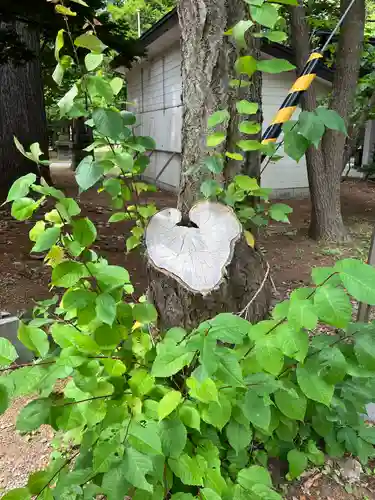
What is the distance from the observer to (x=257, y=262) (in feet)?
5.91

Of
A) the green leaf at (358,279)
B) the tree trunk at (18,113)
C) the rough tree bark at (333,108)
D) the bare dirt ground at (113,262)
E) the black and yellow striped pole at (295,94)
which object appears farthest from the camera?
the tree trunk at (18,113)

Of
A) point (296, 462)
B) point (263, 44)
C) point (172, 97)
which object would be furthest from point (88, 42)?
point (172, 97)

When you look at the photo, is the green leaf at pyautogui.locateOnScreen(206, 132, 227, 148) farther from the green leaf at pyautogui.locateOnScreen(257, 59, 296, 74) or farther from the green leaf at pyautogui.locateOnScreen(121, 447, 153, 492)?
the green leaf at pyautogui.locateOnScreen(121, 447, 153, 492)

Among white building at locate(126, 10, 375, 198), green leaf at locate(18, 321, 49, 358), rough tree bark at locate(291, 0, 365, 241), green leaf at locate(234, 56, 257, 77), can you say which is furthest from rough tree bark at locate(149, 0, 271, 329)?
white building at locate(126, 10, 375, 198)

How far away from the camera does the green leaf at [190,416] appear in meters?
1.29

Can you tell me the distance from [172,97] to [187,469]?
34.5ft

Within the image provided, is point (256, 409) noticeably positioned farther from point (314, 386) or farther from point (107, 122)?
point (107, 122)

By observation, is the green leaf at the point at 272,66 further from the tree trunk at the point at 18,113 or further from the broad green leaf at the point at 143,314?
the tree trunk at the point at 18,113

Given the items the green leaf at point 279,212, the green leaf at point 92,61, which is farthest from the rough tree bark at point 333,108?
the green leaf at point 92,61

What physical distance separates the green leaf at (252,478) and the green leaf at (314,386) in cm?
31

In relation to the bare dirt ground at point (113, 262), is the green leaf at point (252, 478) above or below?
above

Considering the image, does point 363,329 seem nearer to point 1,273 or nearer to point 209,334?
point 209,334

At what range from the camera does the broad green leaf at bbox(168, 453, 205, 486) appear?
127 centimetres

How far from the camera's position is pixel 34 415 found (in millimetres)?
1201
